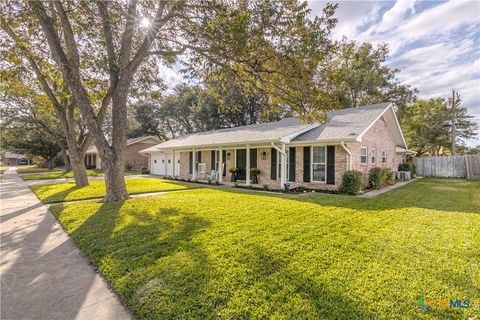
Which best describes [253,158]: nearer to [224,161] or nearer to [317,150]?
[224,161]

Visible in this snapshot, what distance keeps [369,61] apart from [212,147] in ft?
61.3

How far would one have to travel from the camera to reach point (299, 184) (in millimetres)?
12023

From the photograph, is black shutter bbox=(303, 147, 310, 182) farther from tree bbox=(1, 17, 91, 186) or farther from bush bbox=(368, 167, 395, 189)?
tree bbox=(1, 17, 91, 186)

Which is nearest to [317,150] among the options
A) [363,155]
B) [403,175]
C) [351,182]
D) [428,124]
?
[351,182]

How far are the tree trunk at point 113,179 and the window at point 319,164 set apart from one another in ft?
28.4

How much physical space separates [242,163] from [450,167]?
17354 millimetres

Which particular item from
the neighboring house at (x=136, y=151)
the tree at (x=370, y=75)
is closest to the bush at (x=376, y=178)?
the tree at (x=370, y=75)

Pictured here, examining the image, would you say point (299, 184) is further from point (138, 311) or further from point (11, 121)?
point (11, 121)

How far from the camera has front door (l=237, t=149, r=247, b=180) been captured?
47.7ft

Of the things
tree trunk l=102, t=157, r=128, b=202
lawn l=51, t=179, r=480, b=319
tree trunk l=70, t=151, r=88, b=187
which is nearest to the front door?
tree trunk l=102, t=157, r=128, b=202

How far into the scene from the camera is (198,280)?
296cm

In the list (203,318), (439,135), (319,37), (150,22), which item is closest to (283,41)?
(319,37)

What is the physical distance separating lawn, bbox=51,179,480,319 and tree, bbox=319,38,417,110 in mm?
19076

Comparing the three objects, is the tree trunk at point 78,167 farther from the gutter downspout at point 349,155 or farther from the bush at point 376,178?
the bush at point 376,178
